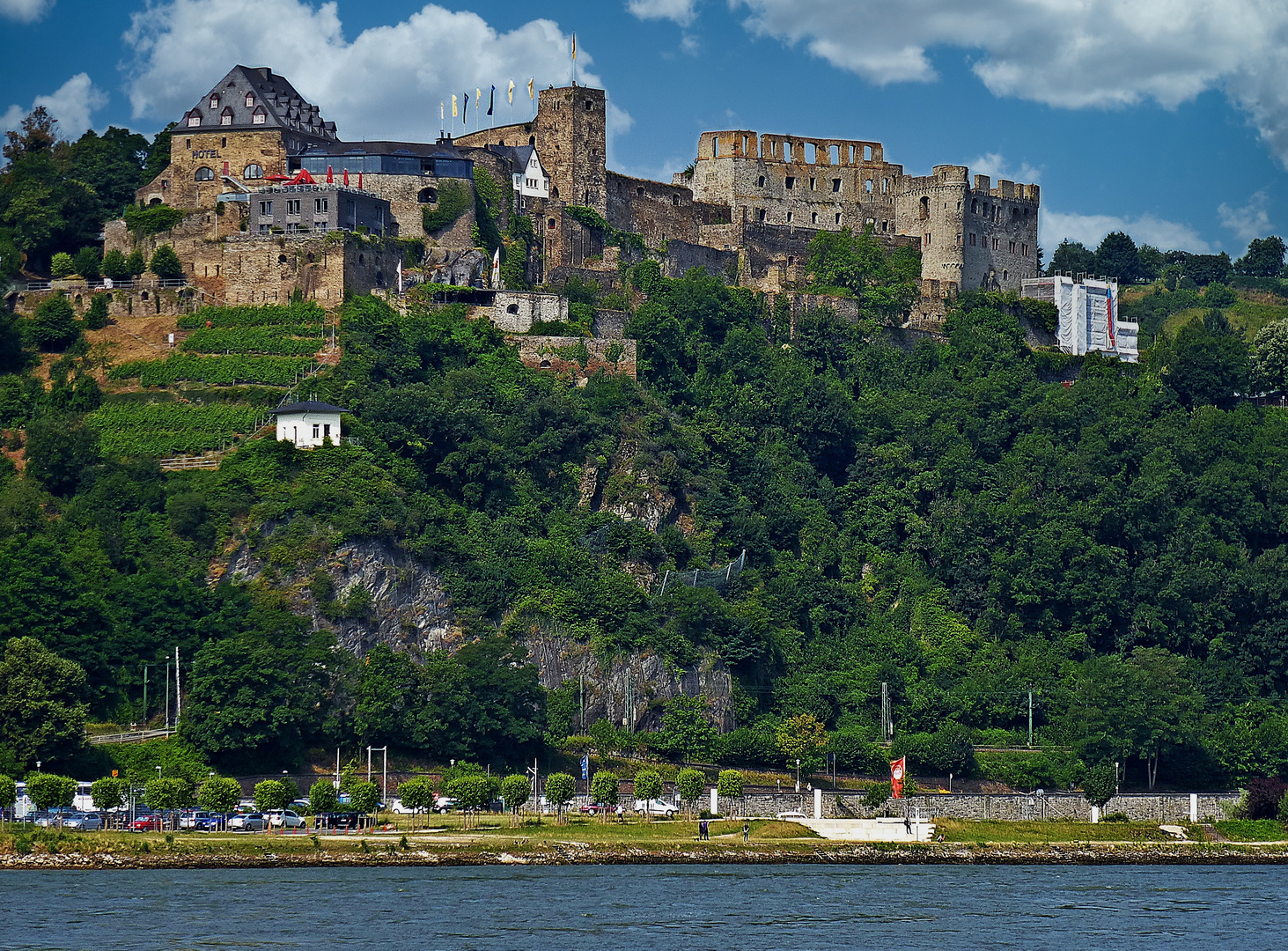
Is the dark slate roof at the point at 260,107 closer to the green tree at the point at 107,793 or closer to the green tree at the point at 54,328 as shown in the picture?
the green tree at the point at 54,328

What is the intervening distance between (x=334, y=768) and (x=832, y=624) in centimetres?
2753

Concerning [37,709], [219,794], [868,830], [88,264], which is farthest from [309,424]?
[868,830]

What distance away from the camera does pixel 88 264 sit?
110125 mm

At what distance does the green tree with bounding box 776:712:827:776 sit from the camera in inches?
3750

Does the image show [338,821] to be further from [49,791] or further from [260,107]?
[260,107]

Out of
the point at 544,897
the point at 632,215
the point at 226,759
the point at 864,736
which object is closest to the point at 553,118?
the point at 632,215

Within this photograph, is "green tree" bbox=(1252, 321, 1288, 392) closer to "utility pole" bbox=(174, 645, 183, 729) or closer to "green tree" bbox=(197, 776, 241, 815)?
"utility pole" bbox=(174, 645, 183, 729)

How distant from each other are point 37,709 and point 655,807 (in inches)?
834

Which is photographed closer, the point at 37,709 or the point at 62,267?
the point at 37,709

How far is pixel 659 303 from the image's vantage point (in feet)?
380

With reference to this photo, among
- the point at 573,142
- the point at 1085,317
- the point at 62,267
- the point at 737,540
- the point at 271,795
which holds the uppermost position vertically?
the point at 573,142

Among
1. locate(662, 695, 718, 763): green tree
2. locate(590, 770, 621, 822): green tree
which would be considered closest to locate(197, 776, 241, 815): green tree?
locate(590, 770, 621, 822): green tree

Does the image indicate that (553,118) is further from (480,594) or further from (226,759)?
(226,759)

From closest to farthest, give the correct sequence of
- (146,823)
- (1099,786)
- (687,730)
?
(146,823) < (1099,786) < (687,730)
